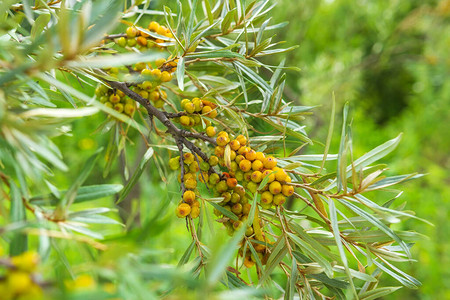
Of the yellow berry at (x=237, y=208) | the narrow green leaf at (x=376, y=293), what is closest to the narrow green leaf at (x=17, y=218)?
the yellow berry at (x=237, y=208)

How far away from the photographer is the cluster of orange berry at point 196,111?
1.44 feet

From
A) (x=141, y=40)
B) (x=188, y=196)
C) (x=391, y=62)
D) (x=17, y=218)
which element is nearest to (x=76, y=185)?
(x=17, y=218)

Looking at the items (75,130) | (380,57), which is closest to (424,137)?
(380,57)

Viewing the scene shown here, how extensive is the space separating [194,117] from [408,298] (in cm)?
192

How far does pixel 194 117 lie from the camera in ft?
1.48

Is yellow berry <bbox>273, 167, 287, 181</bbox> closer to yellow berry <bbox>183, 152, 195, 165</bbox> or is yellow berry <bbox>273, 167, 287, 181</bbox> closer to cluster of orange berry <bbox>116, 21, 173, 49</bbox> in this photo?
yellow berry <bbox>183, 152, 195, 165</bbox>

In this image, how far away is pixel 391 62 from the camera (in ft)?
10.4

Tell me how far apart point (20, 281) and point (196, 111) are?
0.31 m

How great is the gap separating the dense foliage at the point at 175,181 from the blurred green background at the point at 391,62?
39.6 inches

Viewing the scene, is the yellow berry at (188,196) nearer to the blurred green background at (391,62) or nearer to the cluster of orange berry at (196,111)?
the cluster of orange berry at (196,111)

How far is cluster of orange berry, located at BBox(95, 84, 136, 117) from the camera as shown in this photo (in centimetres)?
49

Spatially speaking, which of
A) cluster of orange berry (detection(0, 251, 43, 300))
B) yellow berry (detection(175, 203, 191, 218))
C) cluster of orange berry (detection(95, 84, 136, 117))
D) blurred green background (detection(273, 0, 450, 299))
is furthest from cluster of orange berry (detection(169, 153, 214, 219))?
blurred green background (detection(273, 0, 450, 299))

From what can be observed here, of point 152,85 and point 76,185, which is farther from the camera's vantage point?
point 152,85

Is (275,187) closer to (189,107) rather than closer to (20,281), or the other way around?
(189,107)
